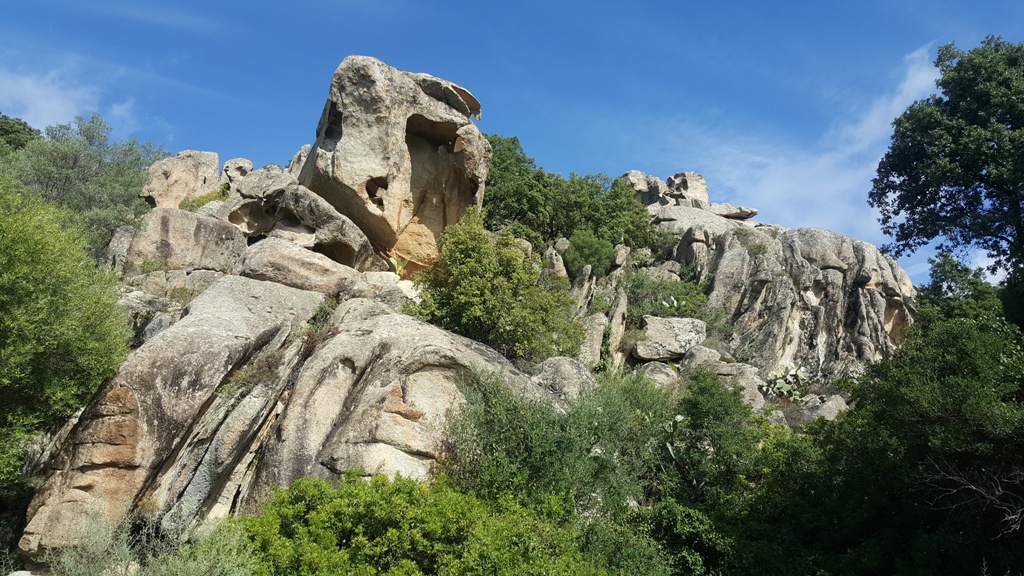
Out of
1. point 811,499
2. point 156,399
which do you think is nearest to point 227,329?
point 156,399

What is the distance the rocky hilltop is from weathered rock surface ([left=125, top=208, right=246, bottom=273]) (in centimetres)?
8

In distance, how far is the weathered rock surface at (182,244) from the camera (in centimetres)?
2642

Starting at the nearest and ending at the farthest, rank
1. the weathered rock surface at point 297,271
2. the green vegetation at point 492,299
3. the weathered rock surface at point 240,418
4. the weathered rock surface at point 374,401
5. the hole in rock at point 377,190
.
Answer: the weathered rock surface at point 240,418 < the weathered rock surface at point 374,401 < the green vegetation at point 492,299 < the weathered rock surface at point 297,271 < the hole in rock at point 377,190

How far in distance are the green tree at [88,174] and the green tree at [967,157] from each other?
35.7m

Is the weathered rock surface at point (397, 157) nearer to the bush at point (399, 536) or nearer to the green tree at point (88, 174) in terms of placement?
the green tree at point (88, 174)

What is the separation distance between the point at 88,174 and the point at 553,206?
24725mm

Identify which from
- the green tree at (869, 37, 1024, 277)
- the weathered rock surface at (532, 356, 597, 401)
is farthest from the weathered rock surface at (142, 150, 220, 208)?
the green tree at (869, 37, 1024, 277)

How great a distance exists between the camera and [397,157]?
30.6 meters

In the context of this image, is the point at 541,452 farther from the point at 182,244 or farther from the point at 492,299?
the point at 182,244

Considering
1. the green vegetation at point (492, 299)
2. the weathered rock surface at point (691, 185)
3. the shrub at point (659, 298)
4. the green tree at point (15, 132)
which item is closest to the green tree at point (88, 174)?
the green vegetation at point (492, 299)

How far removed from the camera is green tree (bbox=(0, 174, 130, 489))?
1591 cm

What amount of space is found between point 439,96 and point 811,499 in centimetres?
2417

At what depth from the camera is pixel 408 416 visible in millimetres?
16781

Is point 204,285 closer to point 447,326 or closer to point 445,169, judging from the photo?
point 447,326
